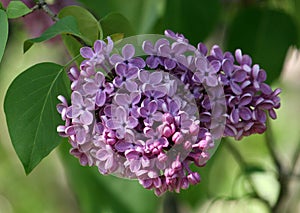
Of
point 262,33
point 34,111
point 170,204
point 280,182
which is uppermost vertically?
point 34,111

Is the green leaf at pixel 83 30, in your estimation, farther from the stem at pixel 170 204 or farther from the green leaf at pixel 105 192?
the stem at pixel 170 204

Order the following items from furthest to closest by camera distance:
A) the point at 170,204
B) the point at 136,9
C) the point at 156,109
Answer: the point at 170,204 < the point at 136,9 < the point at 156,109

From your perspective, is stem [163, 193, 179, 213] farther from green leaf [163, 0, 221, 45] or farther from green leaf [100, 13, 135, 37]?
green leaf [100, 13, 135, 37]

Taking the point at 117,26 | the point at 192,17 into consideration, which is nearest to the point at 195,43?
the point at 192,17

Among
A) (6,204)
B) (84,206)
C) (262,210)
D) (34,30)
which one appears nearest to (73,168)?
(84,206)

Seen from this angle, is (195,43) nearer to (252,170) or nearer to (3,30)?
(252,170)

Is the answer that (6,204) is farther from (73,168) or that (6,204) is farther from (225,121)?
(225,121)

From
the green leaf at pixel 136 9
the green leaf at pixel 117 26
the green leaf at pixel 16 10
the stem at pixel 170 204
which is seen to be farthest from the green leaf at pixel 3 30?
the stem at pixel 170 204
